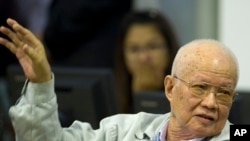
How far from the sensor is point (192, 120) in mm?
2625

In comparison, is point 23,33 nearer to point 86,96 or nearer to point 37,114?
point 37,114

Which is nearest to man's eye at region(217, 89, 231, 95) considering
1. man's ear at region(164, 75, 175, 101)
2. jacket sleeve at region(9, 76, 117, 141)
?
man's ear at region(164, 75, 175, 101)

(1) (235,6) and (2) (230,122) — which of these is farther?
(1) (235,6)

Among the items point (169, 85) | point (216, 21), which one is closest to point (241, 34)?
point (216, 21)

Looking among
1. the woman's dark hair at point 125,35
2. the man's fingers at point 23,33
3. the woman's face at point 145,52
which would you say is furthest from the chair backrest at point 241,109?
the woman's face at point 145,52

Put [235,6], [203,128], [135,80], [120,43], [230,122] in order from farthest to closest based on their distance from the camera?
[235,6] < [120,43] < [135,80] < [230,122] < [203,128]

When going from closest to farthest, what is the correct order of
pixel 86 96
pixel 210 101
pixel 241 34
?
pixel 210 101 → pixel 86 96 → pixel 241 34

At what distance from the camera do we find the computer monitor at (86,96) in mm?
3113

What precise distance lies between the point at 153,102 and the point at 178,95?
33cm

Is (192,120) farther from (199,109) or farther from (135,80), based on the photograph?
(135,80)

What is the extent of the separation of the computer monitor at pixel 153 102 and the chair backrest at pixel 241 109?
0.25 m

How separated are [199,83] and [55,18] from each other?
253 centimetres

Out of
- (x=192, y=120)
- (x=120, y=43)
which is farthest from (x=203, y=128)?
(x=120, y=43)

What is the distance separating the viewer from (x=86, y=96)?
311 centimetres
